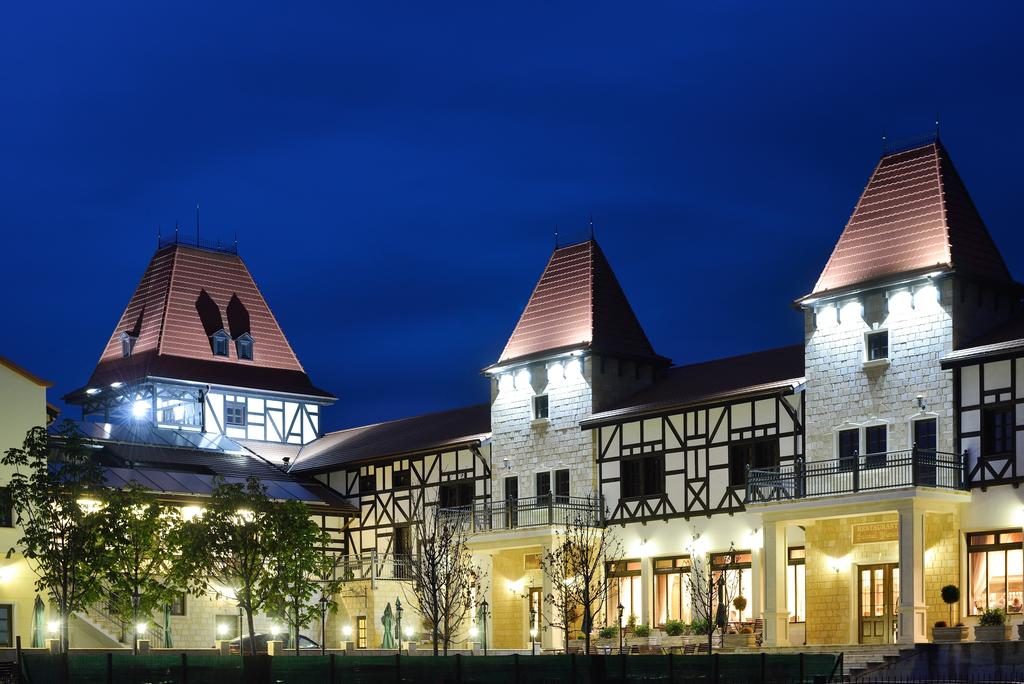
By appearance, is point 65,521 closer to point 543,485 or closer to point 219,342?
point 543,485

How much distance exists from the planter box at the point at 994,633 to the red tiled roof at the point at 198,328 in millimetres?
37307

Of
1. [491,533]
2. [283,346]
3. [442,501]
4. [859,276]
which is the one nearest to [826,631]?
[859,276]

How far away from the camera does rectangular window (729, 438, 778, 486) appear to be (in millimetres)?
45969

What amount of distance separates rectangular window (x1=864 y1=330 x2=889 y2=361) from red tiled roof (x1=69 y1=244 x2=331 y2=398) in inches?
1247

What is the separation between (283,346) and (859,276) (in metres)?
33.5

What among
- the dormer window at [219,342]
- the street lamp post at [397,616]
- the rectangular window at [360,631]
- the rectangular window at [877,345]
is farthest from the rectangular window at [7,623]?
the rectangular window at [877,345]

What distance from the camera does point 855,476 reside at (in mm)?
41312

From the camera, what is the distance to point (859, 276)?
43656 mm

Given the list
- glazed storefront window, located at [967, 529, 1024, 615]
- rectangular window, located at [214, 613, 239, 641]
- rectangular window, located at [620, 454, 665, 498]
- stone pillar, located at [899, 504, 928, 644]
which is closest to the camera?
stone pillar, located at [899, 504, 928, 644]

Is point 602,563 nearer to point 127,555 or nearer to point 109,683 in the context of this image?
point 127,555

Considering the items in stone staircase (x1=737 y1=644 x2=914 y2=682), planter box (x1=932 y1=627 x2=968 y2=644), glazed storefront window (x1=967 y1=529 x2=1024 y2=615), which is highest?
glazed storefront window (x1=967 y1=529 x2=1024 y2=615)

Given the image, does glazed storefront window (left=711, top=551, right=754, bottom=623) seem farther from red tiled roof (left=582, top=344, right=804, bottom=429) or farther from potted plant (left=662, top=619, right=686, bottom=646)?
red tiled roof (left=582, top=344, right=804, bottom=429)

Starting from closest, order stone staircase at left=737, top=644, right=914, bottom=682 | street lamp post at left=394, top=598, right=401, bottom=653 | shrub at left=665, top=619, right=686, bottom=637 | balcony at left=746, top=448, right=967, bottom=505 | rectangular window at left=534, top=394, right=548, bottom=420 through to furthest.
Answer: stone staircase at left=737, top=644, right=914, bottom=682
balcony at left=746, top=448, right=967, bottom=505
shrub at left=665, top=619, right=686, bottom=637
street lamp post at left=394, top=598, right=401, bottom=653
rectangular window at left=534, top=394, right=548, bottom=420

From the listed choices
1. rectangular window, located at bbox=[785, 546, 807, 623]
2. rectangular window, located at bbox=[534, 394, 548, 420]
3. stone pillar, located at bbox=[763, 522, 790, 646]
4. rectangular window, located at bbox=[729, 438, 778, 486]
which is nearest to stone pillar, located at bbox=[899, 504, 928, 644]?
stone pillar, located at bbox=[763, 522, 790, 646]
